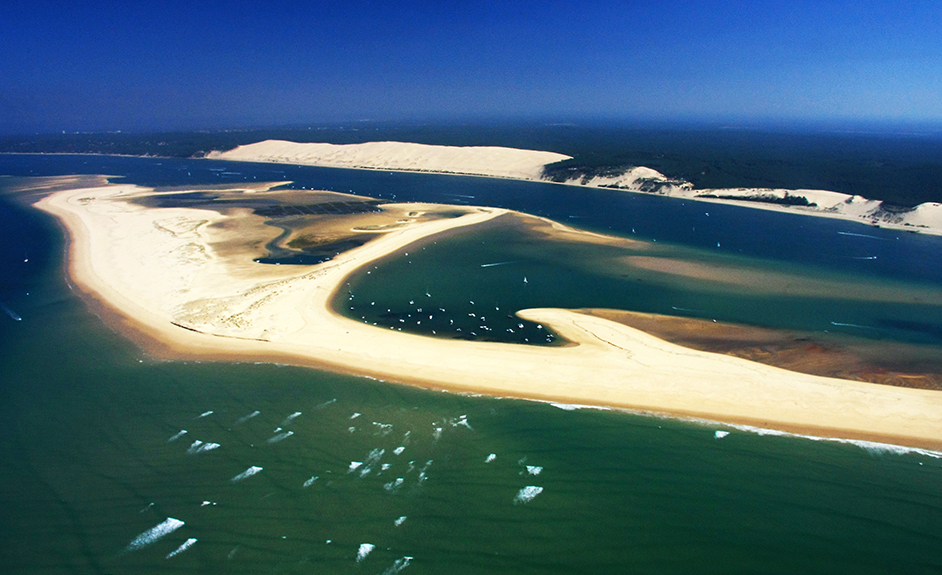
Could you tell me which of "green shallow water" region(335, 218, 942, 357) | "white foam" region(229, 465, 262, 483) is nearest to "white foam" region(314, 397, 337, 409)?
"white foam" region(229, 465, 262, 483)

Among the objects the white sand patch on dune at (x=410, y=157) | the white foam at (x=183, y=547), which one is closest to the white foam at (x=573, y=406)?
the white foam at (x=183, y=547)

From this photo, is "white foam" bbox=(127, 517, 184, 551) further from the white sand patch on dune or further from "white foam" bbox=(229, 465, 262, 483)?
the white sand patch on dune

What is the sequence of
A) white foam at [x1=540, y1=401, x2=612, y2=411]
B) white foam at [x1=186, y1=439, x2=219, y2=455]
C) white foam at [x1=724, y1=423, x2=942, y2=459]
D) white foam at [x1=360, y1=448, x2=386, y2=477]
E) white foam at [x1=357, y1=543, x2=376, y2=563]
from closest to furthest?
white foam at [x1=357, y1=543, x2=376, y2=563] → white foam at [x1=360, y1=448, x2=386, y2=477] → white foam at [x1=186, y1=439, x2=219, y2=455] → white foam at [x1=724, y1=423, x2=942, y2=459] → white foam at [x1=540, y1=401, x2=612, y2=411]

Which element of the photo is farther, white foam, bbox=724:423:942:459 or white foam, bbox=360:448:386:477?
white foam, bbox=724:423:942:459

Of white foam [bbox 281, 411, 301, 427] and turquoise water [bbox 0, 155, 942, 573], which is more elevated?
white foam [bbox 281, 411, 301, 427]

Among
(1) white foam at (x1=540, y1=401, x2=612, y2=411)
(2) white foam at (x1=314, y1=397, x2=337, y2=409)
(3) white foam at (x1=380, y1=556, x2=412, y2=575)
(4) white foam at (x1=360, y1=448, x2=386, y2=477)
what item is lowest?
(3) white foam at (x1=380, y1=556, x2=412, y2=575)

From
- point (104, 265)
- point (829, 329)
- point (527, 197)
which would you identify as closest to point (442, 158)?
point (527, 197)
